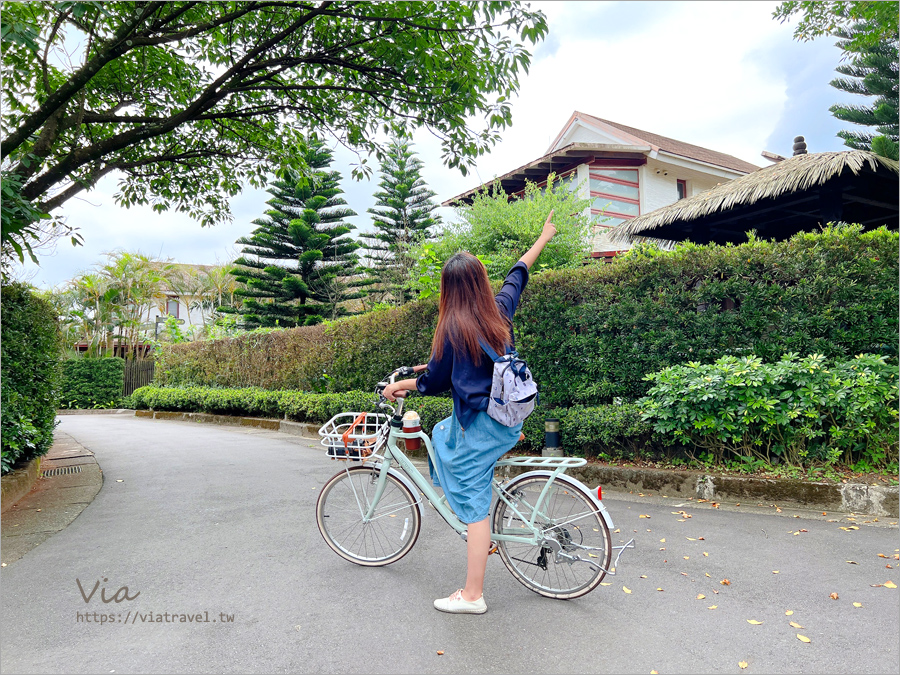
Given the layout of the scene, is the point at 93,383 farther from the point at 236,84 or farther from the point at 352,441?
the point at 352,441

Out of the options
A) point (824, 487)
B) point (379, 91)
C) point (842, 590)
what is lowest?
point (842, 590)

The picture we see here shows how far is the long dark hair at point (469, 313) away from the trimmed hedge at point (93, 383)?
23.6 m

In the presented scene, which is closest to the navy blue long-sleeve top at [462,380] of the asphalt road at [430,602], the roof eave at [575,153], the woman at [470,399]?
the woman at [470,399]

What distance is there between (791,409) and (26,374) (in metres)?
7.34

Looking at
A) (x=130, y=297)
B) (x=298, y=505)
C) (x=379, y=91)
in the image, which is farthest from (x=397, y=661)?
(x=130, y=297)

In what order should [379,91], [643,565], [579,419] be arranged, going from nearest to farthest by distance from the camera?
1. [643,565]
2. [579,419]
3. [379,91]

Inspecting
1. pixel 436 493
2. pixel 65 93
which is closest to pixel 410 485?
pixel 436 493

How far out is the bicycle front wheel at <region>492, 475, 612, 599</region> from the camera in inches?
115

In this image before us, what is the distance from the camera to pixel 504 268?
35.3 feet

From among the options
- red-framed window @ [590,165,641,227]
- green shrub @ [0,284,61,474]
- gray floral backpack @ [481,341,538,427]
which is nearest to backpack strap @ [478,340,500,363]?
gray floral backpack @ [481,341,538,427]

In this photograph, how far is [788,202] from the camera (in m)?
8.77

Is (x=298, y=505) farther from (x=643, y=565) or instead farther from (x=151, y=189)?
(x=151, y=189)

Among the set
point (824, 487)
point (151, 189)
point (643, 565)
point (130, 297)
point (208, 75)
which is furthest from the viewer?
point (130, 297)

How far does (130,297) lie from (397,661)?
2683 centimetres
